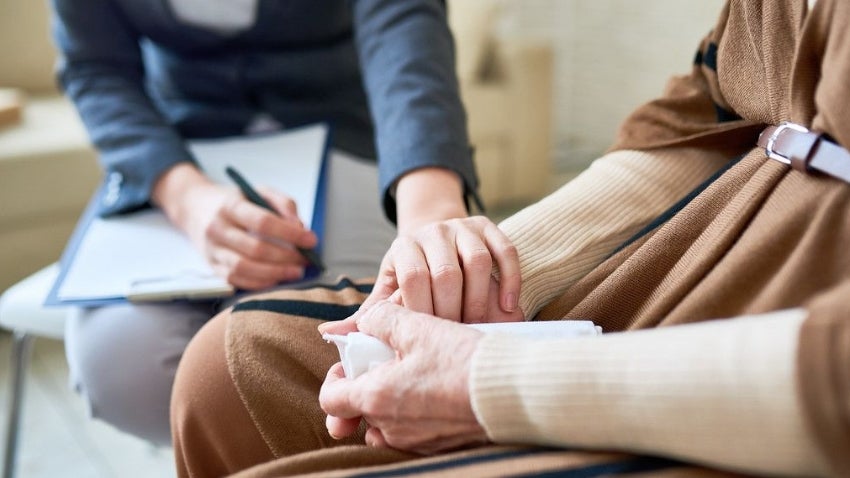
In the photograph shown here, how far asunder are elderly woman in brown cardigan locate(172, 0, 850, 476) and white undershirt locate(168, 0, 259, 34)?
0.49 m

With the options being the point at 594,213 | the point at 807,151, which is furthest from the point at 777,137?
the point at 594,213

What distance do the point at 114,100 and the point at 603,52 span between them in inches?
101

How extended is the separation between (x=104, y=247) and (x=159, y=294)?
0.45ft

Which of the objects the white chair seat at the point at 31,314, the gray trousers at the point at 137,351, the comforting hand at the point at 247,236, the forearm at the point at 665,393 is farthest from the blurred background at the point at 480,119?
the forearm at the point at 665,393

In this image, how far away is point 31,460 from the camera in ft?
4.68

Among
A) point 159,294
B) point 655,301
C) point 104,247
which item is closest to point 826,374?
point 655,301

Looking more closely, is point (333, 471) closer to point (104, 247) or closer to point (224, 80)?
point (104, 247)

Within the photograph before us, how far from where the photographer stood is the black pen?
2.78 ft

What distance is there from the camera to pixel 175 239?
93 centimetres

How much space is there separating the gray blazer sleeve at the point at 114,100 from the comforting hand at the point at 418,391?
547mm

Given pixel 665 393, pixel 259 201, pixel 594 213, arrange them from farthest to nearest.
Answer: pixel 259 201 < pixel 594 213 < pixel 665 393

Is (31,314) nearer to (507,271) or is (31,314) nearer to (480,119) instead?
(507,271)

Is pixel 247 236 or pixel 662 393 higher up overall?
pixel 662 393

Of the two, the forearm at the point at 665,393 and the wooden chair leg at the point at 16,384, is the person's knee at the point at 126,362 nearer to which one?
the wooden chair leg at the point at 16,384
